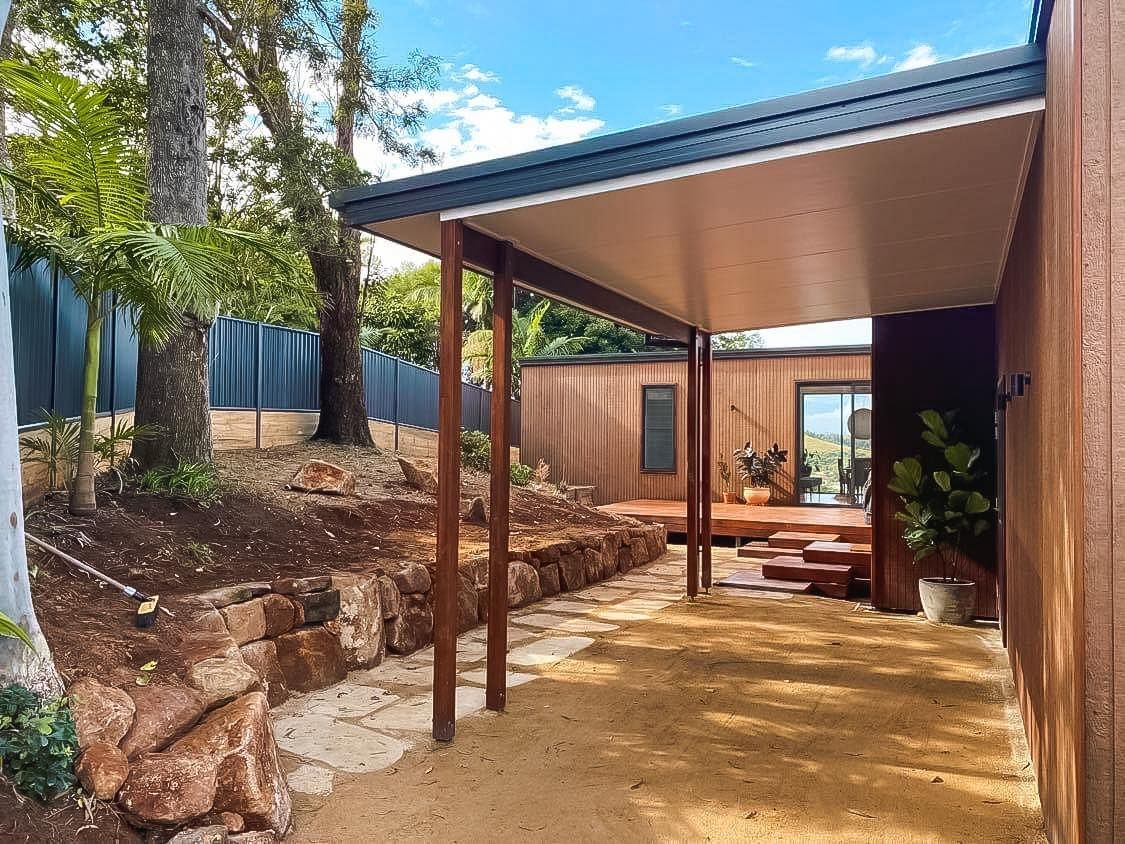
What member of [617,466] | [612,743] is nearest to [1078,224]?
[612,743]

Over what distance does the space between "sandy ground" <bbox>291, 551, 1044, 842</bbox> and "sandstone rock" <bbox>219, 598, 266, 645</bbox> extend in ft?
3.53

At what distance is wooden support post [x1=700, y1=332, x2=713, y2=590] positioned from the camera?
7.73m

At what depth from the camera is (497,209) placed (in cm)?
378

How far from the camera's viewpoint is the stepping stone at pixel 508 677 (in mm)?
4629

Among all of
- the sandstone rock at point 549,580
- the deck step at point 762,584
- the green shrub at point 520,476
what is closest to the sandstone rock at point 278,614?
the sandstone rock at point 549,580

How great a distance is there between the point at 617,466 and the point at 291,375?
606cm

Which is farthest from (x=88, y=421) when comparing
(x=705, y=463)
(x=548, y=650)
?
(x=705, y=463)

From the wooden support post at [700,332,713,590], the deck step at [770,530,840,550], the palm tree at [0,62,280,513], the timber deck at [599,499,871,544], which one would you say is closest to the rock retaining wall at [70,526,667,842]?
the palm tree at [0,62,280,513]

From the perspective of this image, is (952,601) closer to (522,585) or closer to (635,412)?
(522,585)

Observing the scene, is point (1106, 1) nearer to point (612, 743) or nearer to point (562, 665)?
point (612, 743)

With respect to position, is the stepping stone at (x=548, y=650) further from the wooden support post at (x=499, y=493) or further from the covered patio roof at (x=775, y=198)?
the covered patio roof at (x=775, y=198)

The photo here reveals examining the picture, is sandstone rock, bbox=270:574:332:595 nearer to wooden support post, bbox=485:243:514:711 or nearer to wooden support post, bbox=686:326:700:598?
wooden support post, bbox=485:243:514:711

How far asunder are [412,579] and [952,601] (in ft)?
13.9

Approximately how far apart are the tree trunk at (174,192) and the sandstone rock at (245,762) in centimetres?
311
